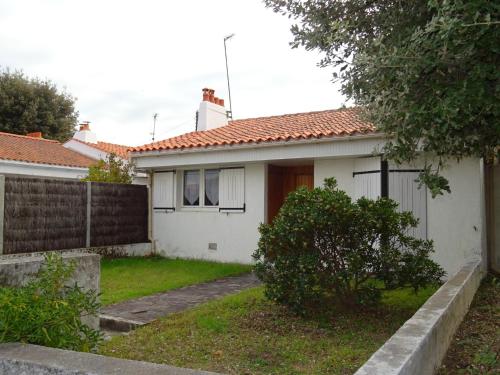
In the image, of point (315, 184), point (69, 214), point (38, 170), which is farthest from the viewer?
point (38, 170)

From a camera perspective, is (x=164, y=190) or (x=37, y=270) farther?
(x=164, y=190)

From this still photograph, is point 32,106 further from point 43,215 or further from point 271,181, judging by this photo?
point 271,181

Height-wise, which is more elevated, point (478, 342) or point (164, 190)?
point (164, 190)

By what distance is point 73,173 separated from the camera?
1911 centimetres

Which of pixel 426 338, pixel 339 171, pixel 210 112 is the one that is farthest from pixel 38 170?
pixel 426 338

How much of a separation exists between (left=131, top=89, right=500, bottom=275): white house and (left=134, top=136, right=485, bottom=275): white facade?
19 millimetres

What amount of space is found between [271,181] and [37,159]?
1077 cm

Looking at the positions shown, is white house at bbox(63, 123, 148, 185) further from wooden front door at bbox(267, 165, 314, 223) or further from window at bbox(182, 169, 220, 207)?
wooden front door at bbox(267, 165, 314, 223)

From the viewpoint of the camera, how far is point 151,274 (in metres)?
10.2

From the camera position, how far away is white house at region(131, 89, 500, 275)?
8.98m

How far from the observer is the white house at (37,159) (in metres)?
16.7

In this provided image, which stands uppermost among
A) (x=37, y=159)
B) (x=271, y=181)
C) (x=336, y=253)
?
(x=37, y=159)

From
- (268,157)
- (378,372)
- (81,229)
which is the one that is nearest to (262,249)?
(378,372)

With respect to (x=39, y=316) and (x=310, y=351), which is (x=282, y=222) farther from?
(x=39, y=316)
